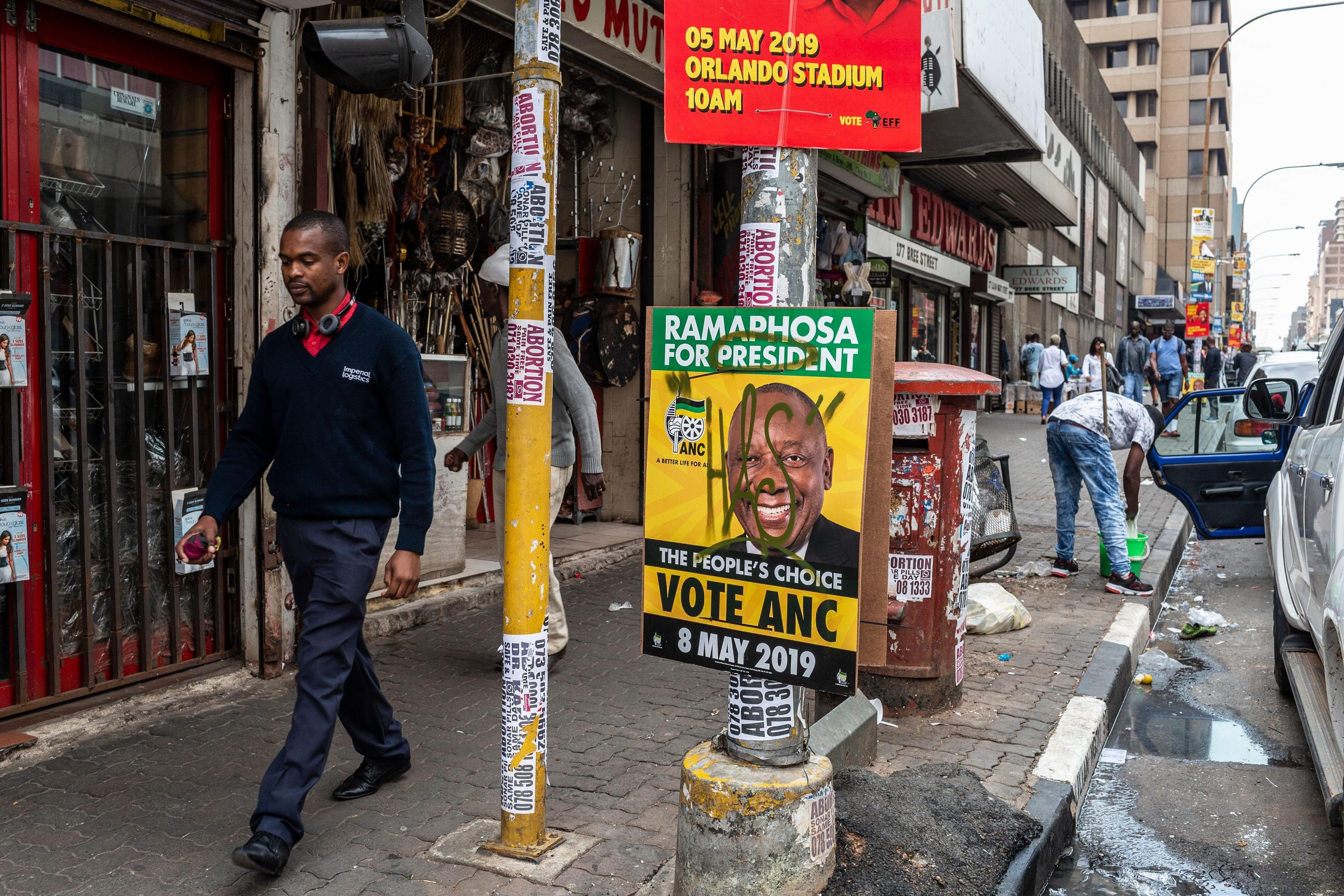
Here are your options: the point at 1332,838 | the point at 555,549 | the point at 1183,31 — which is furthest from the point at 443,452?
the point at 1183,31

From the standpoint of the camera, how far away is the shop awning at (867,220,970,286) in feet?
48.5

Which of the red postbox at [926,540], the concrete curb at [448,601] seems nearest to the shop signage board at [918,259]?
the concrete curb at [448,601]

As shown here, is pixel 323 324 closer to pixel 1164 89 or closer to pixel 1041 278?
pixel 1041 278

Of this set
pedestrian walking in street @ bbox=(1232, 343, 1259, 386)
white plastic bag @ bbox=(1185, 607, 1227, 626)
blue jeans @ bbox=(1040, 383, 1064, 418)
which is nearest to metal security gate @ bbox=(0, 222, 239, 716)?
white plastic bag @ bbox=(1185, 607, 1227, 626)

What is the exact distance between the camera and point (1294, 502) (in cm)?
525

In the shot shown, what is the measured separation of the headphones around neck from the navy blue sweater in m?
0.02

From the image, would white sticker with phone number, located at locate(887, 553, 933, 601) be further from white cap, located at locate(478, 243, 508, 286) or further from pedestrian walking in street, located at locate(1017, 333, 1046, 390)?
pedestrian walking in street, located at locate(1017, 333, 1046, 390)

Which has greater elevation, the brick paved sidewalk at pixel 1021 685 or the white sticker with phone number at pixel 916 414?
the white sticker with phone number at pixel 916 414

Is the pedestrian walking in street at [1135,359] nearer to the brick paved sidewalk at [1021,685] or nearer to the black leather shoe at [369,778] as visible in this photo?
the brick paved sidewalk at [1021,685]

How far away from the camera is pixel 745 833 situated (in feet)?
9.70

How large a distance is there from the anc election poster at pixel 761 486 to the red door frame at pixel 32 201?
2.69m

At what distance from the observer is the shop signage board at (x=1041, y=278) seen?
2427 centimetres

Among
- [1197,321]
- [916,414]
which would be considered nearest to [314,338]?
[916,414]

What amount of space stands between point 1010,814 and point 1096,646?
9.10 feet
